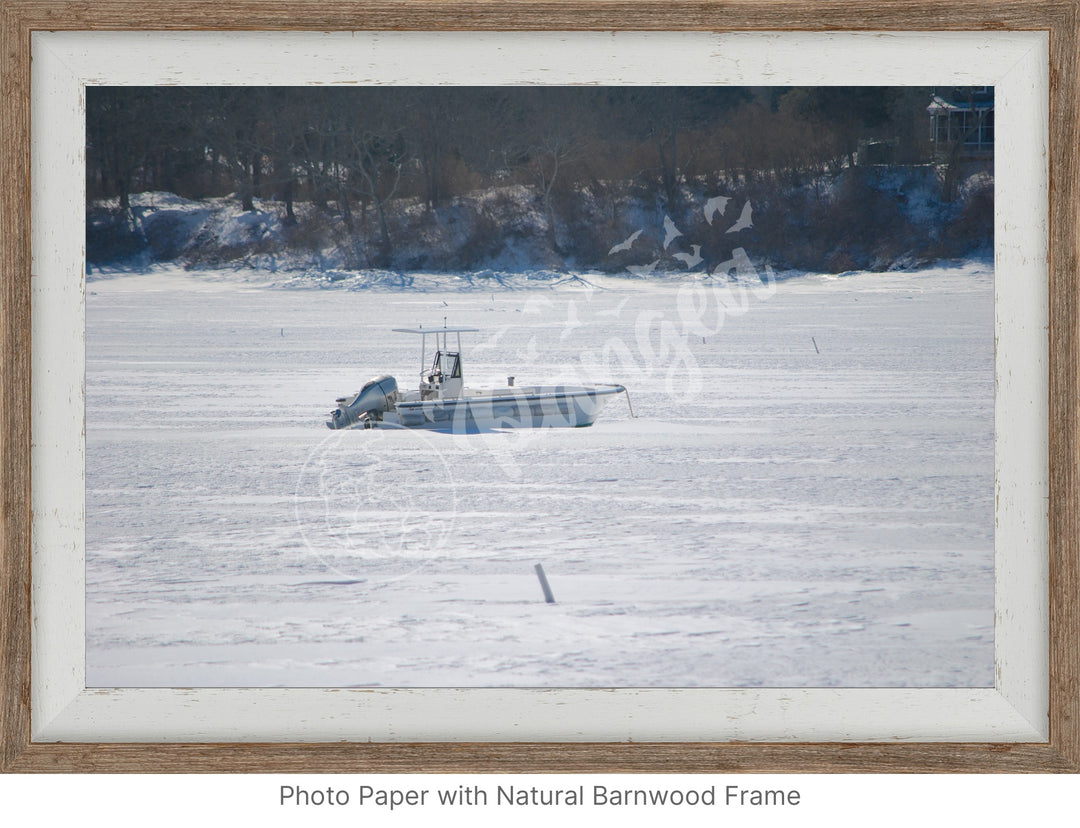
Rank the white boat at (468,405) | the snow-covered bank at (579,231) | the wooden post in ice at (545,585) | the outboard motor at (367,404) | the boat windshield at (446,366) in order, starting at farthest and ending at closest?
the boat windshield at (446,366) → the white boat at (468,405) → the outboard motor at (367,404) → the snow-covered bank at (579,231) → the wooden post in ice at (545,585)

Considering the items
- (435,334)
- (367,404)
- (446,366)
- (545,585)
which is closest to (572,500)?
(545,585)

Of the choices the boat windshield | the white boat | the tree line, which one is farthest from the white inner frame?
the boat windshield

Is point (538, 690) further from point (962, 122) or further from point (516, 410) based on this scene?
point (516, 410)

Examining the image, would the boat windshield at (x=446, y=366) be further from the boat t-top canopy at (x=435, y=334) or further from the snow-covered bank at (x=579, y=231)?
the snow-covered bank at (x=579, y=231)

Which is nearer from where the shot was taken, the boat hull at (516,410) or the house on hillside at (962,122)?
the house on hillside at (962,122)

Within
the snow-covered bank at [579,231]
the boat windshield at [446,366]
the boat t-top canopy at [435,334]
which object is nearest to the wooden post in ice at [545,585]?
the snow-covered bank at [579,231]

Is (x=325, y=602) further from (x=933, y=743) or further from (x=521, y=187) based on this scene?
(x=521, y=187)
